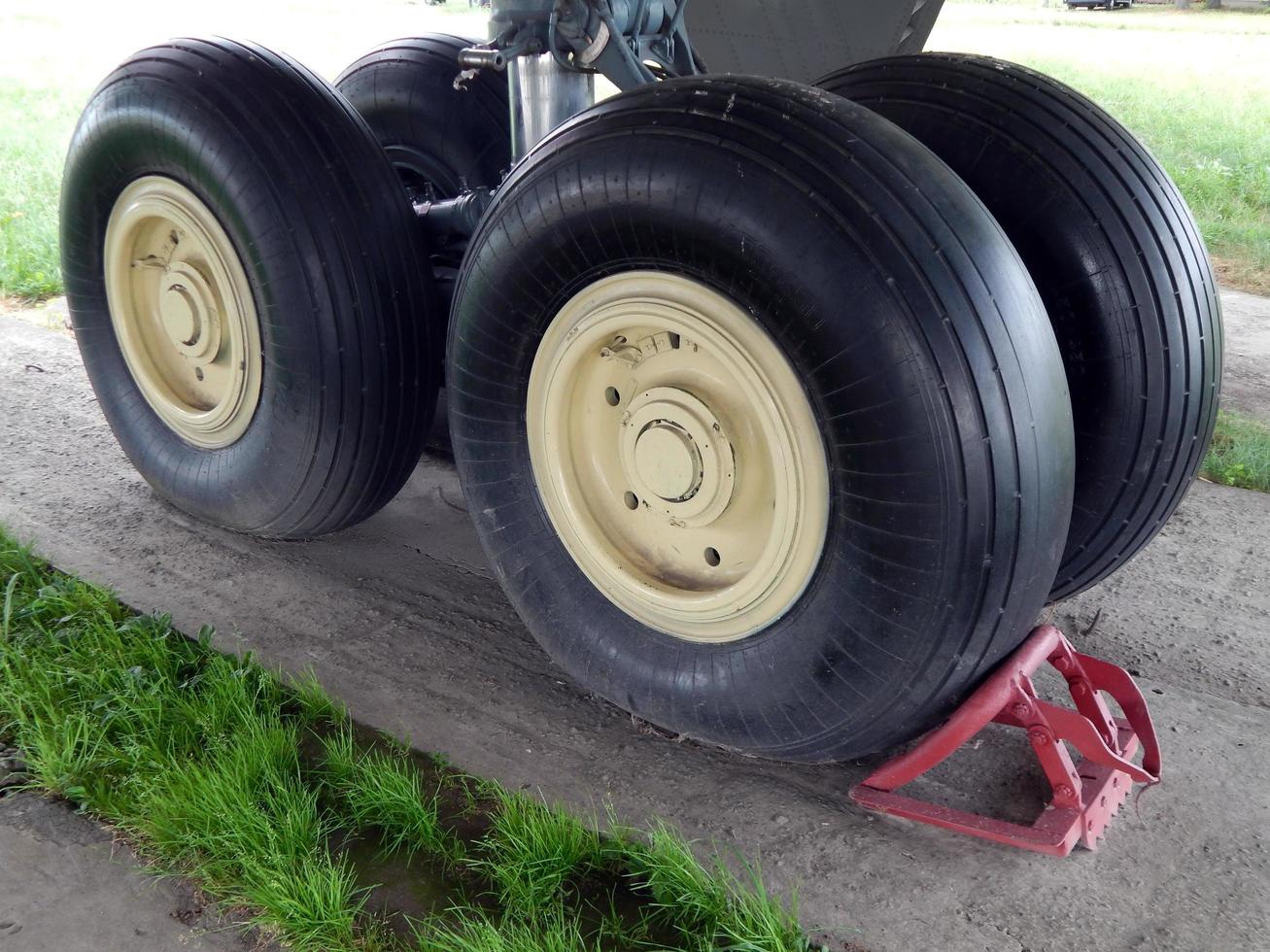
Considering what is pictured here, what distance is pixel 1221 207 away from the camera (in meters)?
7.30

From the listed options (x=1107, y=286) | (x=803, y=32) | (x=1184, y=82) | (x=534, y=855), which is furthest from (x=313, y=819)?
(x=1184, y=82)

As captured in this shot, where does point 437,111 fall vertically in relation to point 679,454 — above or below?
above

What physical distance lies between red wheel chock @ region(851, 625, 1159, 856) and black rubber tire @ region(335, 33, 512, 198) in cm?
232

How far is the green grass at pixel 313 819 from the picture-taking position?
5.82 feet

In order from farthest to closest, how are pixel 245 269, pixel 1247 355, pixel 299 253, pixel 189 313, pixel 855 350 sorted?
1. pixel 1247 355
2. pixel 189 313
3. pixel 245 269
4. pixel 299 253
5. pixel 855 350

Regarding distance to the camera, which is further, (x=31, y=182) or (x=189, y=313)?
(x=31, y=182)

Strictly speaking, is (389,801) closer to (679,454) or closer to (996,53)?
(679,454)

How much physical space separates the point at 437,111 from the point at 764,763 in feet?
7.86

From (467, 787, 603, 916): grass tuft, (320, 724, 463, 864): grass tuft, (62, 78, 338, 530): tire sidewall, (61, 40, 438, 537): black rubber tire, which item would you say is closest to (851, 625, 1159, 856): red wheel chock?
(467, 787, 603, 916): grass tuft

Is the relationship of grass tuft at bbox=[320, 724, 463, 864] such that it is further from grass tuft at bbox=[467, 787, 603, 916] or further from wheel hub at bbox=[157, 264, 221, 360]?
wheel hub at bbox=[157, 264, 221, 360]

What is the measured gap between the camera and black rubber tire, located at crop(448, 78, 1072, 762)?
1656 mm

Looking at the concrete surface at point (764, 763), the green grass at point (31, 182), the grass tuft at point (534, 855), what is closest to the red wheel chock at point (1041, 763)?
the concrete surface at point (764, 763)

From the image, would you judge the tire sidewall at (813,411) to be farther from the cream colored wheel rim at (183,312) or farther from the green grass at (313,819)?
the cream colored wheel rim at (183,312)

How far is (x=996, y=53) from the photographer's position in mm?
11859
